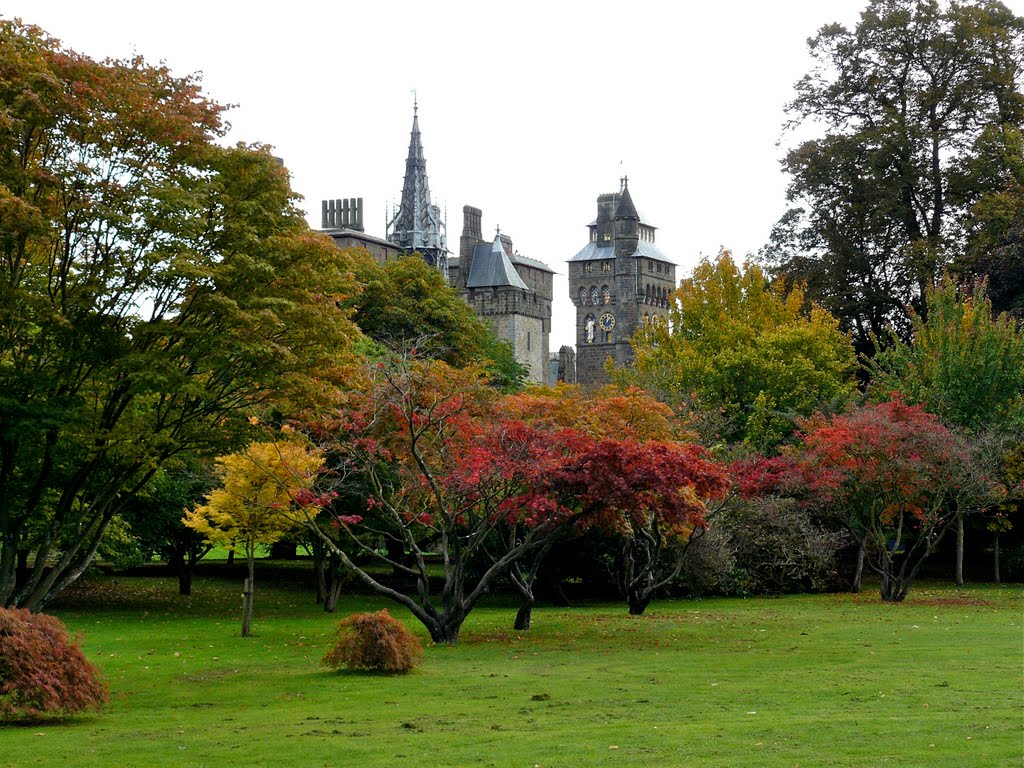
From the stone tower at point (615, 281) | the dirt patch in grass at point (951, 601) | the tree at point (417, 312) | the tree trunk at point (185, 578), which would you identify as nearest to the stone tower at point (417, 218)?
the stone tower at point (615, 281)

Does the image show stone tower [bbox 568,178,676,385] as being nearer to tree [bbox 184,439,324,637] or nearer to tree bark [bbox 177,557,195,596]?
tree bark [bbox 177,557,195,596]

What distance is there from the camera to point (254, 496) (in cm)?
2909

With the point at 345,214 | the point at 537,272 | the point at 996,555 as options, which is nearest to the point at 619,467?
the point at 996,555

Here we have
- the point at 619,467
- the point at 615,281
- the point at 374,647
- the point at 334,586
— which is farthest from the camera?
the point at 615,281

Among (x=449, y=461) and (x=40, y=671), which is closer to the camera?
(x=40, y=671)

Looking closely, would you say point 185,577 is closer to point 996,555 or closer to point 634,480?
point 634,480

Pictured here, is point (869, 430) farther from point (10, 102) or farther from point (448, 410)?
point (10, 102)

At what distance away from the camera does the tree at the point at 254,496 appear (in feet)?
89.4

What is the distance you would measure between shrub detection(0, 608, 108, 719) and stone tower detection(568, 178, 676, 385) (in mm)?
124718

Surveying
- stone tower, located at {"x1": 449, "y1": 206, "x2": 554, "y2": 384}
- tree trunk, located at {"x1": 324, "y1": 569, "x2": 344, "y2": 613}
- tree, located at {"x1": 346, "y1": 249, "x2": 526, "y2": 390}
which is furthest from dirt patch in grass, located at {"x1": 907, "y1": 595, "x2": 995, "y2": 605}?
stone tower, located at {"x1": 449, "y1": 206, "x2": 554, "y2": 384}

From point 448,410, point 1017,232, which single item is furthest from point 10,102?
point 1017,232

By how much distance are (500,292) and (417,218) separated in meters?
10.2

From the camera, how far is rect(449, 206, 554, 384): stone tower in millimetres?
116312

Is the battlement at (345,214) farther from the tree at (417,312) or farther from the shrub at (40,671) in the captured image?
the shrub at (40,671)
